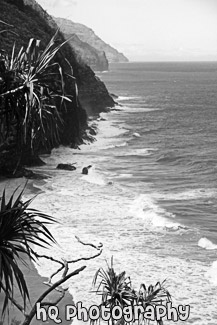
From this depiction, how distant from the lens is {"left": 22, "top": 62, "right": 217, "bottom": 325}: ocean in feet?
62.5

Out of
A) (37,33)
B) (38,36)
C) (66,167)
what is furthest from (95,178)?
(37,33)

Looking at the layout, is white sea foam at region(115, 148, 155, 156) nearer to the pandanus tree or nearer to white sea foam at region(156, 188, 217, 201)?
white sea foam at region(156, 188, 217, 201)

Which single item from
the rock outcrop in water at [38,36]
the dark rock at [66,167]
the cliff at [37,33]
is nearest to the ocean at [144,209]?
the dark rock at [66,167]

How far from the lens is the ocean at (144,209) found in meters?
19.0

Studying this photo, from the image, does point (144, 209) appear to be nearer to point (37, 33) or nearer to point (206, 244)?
point (206, 244)

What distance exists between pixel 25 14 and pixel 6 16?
16.6 feet

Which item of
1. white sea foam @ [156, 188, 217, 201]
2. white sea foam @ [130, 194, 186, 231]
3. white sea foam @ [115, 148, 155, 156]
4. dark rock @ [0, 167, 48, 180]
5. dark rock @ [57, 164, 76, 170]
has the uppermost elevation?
dark rock @ [0, 167, 48, 180]

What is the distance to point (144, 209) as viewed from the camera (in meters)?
28.3

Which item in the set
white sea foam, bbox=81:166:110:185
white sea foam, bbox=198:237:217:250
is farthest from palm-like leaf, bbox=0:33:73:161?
white sea foam, bbox=81:166:110:185

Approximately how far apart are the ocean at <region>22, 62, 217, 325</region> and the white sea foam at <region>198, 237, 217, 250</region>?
48 mm

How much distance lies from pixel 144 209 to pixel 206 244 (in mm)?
6099

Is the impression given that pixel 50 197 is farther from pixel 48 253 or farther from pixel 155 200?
pixel 48 253

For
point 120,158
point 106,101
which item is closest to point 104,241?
point 120,158

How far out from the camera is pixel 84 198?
101 ft
